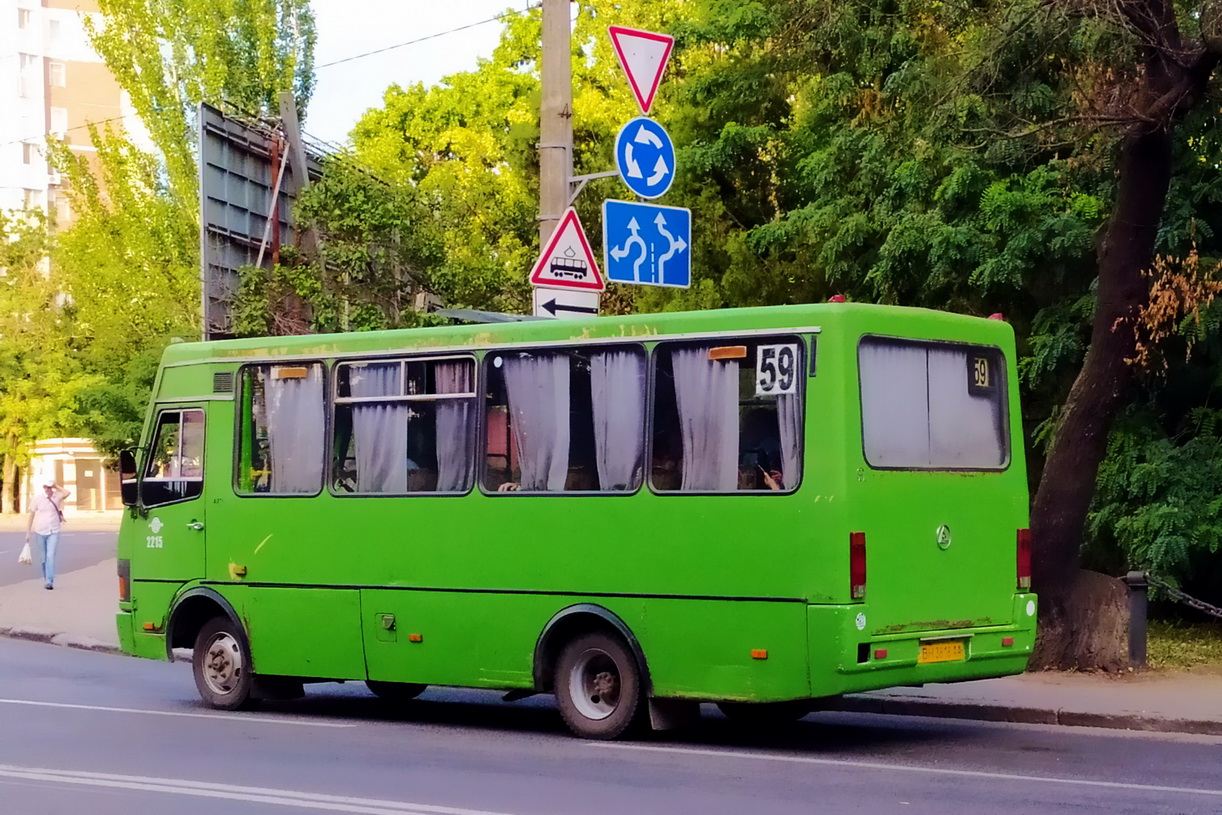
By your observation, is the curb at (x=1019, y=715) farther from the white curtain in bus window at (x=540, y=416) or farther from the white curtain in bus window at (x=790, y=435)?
the white curtain in bus window at (x=790, y=435)

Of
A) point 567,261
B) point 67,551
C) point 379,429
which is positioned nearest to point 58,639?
point 567,261

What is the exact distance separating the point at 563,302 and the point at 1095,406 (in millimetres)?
4436

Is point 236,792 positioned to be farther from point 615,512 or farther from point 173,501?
point 173,501

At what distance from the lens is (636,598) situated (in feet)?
39.0

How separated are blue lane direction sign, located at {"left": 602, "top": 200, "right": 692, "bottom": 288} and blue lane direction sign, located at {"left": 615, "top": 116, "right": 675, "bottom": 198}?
219mm

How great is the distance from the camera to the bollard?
49.0 ft

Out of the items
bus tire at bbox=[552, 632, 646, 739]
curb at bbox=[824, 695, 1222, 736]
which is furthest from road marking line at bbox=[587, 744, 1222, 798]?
curb at bbox=[824, 695, 1222, 736]

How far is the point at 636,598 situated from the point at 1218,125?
8000mm

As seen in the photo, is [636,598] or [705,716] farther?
[705,716]

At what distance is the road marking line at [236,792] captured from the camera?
920cm

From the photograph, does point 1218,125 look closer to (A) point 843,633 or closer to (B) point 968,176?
(B) point 968,176

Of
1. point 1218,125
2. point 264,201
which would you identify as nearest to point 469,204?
point 264,201

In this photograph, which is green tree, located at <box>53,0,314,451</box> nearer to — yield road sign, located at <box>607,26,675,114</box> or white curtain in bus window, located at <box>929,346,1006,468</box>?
yield road sign, located at <box>607,26,675,114</box>

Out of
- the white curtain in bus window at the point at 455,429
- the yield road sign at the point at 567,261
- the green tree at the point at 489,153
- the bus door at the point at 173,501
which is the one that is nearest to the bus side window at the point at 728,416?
the white curtain in bus window at the point at 455,429
